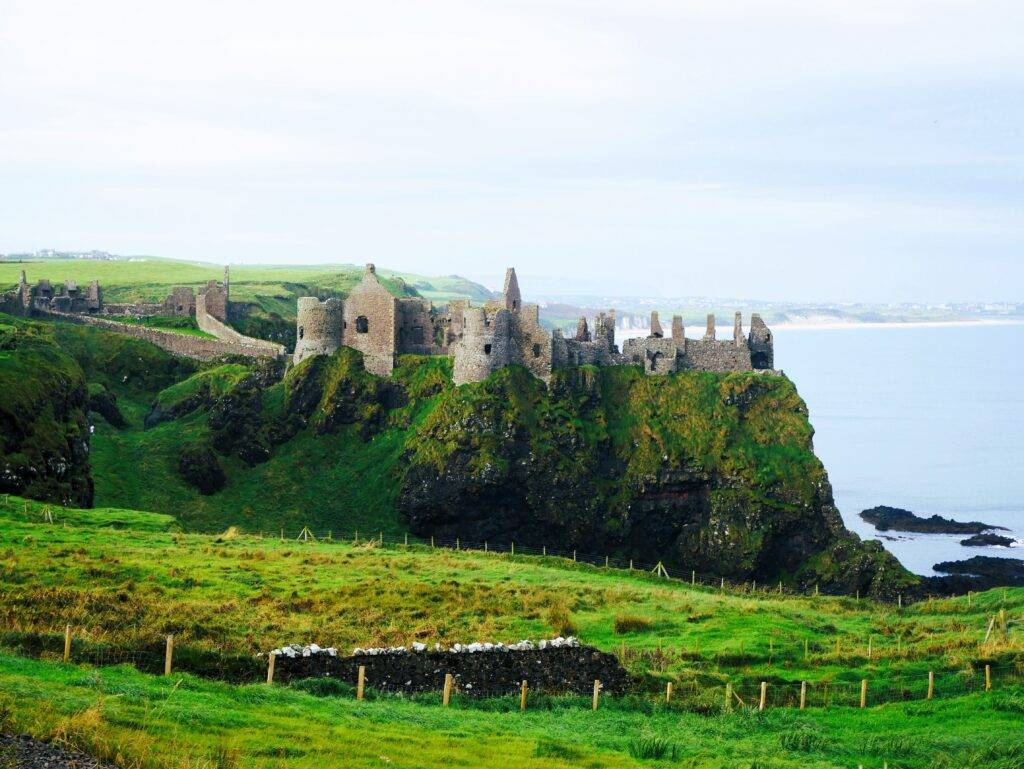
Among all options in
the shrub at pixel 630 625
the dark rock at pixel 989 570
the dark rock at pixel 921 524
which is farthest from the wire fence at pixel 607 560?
the dark rock at pixel 921 524

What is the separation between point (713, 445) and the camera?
299ft

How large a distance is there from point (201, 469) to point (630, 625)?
43.9 metres

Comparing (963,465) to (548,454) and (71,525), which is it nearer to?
(548,454)

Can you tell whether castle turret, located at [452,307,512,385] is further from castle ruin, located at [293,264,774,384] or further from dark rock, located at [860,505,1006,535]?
dark rock, located at [860,505,1006,535]

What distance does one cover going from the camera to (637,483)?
294 ft

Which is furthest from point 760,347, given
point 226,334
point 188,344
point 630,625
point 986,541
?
point 630,625

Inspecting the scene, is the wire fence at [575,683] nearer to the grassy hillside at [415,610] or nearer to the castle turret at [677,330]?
the grassy hillside at [415,610]

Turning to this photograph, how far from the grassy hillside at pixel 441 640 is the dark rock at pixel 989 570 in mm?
30919

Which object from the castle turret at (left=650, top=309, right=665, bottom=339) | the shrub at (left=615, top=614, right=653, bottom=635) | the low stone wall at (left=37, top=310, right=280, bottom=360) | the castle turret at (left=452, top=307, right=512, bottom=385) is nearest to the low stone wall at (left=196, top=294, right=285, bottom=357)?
the low stone wall at (left=37, top=310, right=280, bottom=360)

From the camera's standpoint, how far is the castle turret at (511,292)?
96.9 metres

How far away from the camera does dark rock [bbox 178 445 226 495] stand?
274 ft

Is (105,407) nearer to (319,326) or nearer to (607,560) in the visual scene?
(319,326)

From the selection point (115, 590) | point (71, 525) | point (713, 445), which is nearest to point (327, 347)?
point (713, 445)

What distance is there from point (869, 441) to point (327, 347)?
337ft
